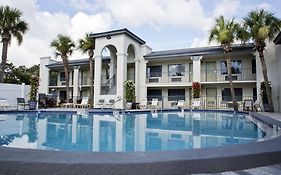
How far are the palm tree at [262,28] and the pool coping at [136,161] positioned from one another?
14.3m

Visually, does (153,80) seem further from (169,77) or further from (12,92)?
(12,92)

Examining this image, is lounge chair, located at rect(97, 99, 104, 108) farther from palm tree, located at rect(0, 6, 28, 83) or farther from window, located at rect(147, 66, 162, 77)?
palm tree, located at rect(0, 6, 28, 83)

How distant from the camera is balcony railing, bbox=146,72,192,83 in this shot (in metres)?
22.8

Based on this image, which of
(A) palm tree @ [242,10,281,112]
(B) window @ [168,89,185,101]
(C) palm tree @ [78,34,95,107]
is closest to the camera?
(A) palm tree @ [242,10,281,112]

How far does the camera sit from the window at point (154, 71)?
956 inches

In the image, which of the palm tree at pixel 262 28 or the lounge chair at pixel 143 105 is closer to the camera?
the palm tree at pixel 262 28

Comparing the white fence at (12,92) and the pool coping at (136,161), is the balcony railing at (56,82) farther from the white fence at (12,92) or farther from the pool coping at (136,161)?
the pool coping at (136,161)

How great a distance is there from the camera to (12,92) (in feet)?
70.1

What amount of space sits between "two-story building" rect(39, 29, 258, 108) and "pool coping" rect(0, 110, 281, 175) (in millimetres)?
17021

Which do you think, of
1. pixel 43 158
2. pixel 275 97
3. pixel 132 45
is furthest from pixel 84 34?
pixel 43 158

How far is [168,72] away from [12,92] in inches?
610

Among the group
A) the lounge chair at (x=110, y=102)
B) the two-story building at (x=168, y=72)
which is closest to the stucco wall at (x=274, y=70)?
the two-story building at (x=168, y=72)

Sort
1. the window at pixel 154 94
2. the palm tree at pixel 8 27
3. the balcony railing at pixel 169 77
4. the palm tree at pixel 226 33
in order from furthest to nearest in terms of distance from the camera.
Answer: the window at pixel 154 94
the balcony railing at pixel 169 77
the palm tree at pixel 8 27
the palm tree at pixel 226 33

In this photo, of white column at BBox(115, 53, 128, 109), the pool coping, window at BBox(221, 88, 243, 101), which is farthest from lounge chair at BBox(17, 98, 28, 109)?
window at BBox(221, 88, 243, 101)
